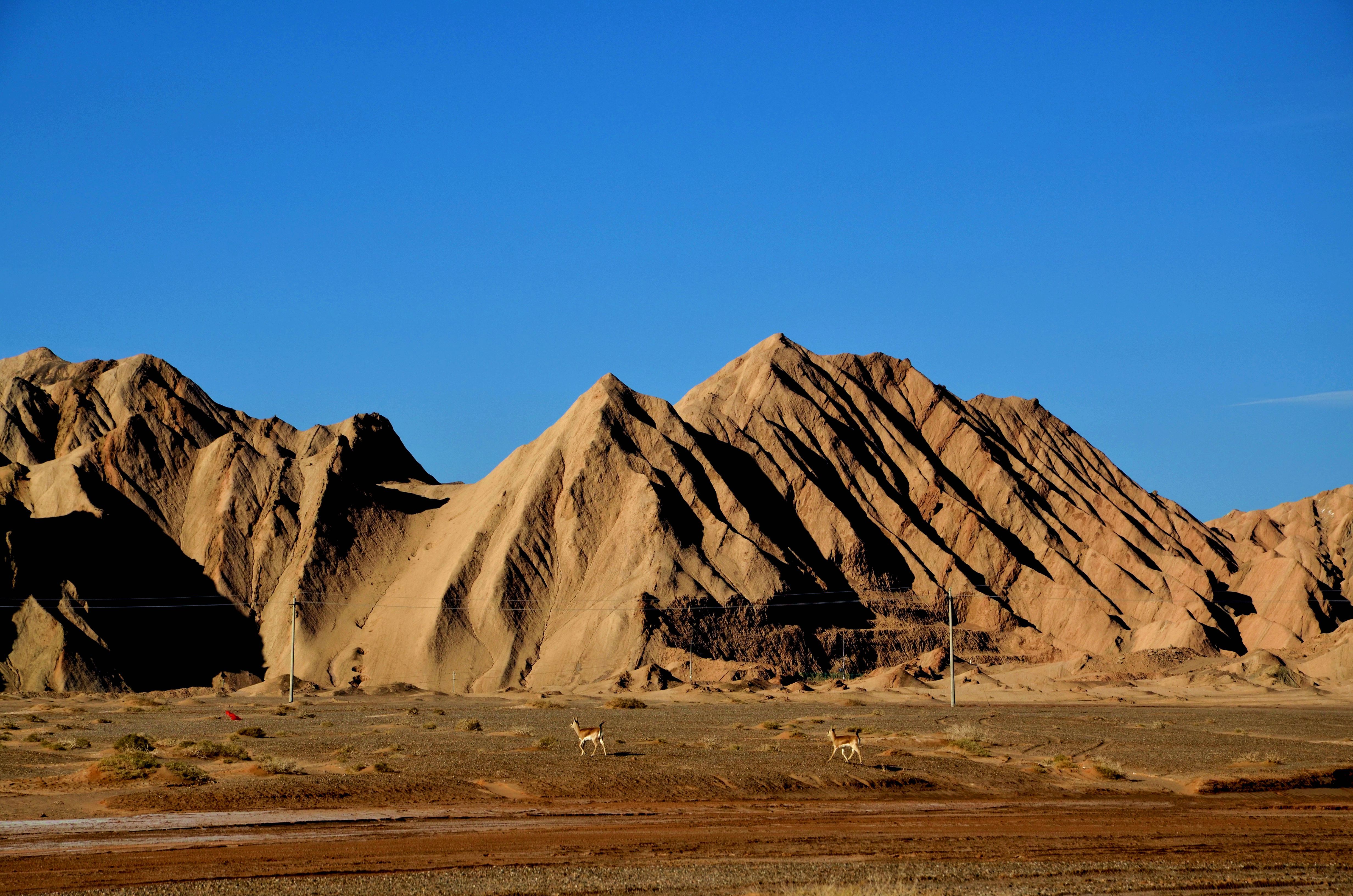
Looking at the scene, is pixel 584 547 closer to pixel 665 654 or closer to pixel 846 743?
pixel 665 654

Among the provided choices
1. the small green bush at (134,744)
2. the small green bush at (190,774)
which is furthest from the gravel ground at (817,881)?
the small green bush at (134,744)

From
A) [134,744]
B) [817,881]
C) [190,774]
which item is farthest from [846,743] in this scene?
[134,744]

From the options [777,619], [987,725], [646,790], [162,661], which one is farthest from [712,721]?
[162,661]

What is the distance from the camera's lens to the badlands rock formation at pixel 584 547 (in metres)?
84.2

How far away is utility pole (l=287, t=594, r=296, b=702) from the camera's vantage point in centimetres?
6662

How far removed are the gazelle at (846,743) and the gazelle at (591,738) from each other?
603 cm

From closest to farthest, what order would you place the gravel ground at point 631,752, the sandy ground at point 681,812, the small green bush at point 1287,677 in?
the sandy ground at point 681,812 < the gravel ground at point 631,752 < the small green bush at point 1287,677

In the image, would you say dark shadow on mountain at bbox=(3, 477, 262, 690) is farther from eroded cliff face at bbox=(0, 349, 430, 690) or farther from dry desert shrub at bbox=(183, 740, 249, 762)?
dry desert shrub at bbox=(183, 740, 249, 762)

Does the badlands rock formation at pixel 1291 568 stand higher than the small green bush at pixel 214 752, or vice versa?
the badlands rock formation at pixel 1291 568

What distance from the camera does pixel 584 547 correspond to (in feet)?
303

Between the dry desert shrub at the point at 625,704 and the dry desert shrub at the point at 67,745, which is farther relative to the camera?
the dry desert shrub at the point at 625,704

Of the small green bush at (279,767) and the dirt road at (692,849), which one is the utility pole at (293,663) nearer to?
the small green bush at (279,767)

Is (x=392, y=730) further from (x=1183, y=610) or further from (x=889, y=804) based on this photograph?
(x=1183, y=610)

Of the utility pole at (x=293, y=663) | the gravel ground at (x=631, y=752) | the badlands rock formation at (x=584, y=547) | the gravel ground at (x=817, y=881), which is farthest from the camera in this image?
the badlands rock formation at (x=584, y=547)
